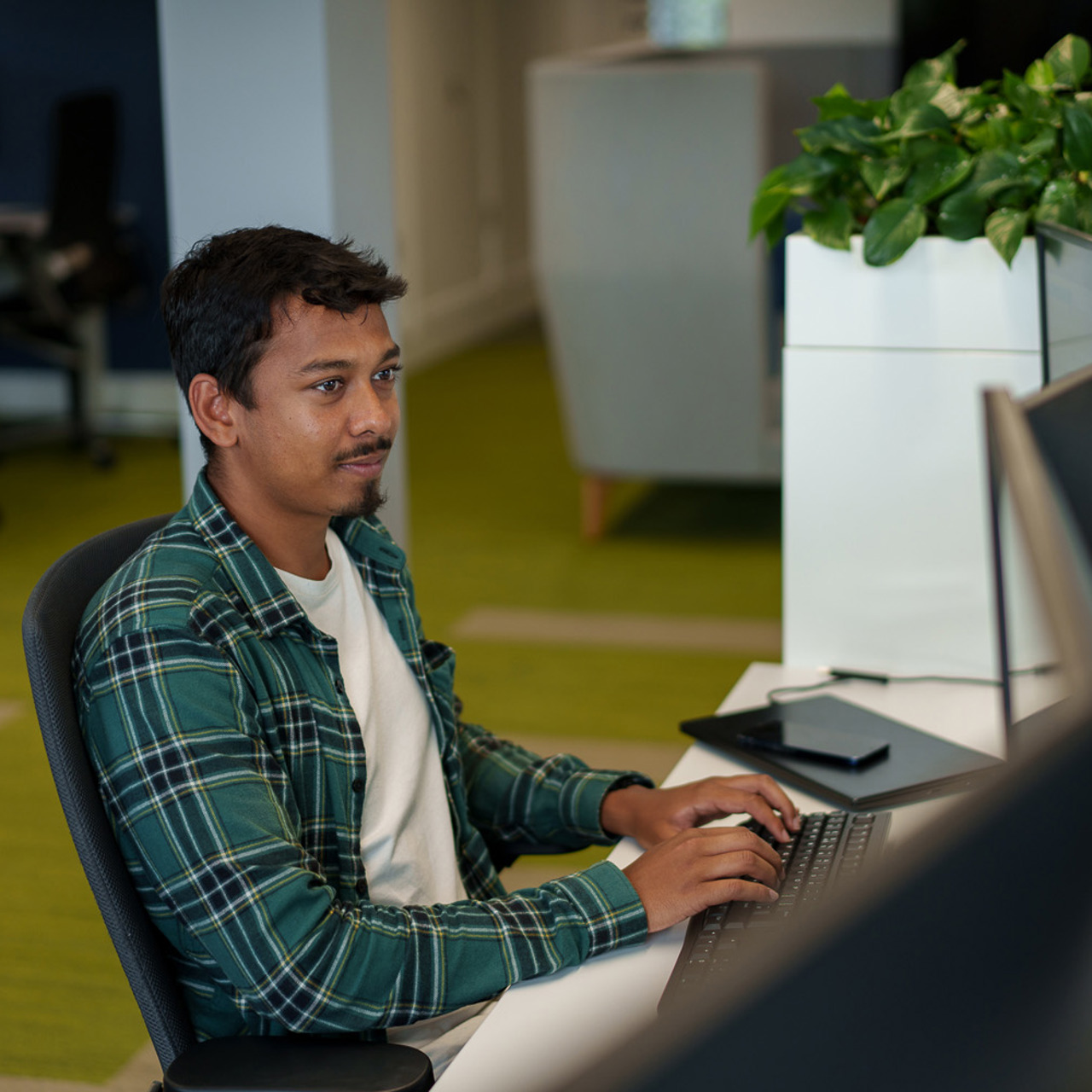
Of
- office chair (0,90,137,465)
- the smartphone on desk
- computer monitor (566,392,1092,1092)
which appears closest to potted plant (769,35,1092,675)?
the smartphone on desk

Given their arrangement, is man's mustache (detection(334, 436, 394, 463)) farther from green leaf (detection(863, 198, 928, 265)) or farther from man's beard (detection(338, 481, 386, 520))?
green leaf (detection(863, 198, 928, 265))

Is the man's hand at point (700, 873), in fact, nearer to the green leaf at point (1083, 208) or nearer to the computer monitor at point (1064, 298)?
the computer monitor at point (1064, 298)

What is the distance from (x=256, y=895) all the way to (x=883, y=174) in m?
1.14

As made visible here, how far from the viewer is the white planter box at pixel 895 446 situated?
5.65ft

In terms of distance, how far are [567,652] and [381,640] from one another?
2365 millimetres

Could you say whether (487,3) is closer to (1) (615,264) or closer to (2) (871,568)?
(1) (615,264)

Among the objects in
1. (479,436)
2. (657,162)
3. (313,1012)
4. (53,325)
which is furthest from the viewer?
(479,436)

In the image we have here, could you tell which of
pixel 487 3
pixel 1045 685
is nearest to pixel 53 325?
pixel 487 3

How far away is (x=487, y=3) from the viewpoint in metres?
8.51

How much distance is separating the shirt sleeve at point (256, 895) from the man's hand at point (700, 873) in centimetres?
2

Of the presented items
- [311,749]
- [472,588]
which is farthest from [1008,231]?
[472,588]

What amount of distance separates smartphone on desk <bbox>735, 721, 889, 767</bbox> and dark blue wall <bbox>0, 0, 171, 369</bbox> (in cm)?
486

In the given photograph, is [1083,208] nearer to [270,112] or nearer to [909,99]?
[909,99]

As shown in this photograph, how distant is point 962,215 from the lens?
1692 millimetres
